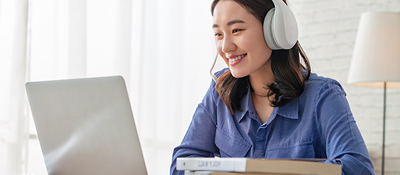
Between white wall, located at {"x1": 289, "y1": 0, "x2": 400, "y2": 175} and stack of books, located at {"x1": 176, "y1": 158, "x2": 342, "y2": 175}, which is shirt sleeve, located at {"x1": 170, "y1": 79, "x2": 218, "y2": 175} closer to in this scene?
stack of books, located at {"x1": 176, "y1": 158, "x2": 342, "y2": 175}

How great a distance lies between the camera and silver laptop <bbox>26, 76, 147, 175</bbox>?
0.83m

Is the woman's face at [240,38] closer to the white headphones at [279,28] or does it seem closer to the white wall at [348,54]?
the white headphones at [279,28]

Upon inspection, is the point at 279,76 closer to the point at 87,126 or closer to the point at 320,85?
the point at 320,85

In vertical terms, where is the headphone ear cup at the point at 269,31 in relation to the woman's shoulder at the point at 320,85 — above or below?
above

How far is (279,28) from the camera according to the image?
1041 millimetres

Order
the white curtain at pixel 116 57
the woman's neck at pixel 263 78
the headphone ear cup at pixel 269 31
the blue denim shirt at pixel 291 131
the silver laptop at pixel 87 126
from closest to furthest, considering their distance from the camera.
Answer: the silver laptop at pixel 87 126 < the blue denim shirt at pixel 291 131 < the headphone ear cup at pixel 269 31 < the woman's neck at pixel 263 78 < the white curtain at pixel 116 57

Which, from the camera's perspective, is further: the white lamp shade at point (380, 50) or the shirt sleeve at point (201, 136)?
the white lamp shade at point (380, 50)

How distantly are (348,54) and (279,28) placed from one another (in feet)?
5.54

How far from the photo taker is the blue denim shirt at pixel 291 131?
0.95 meters

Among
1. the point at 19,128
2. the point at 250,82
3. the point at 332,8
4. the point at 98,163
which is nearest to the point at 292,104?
the point at 250,82

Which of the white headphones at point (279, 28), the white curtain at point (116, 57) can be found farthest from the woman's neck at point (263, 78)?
the white curtain at point (116, 57)

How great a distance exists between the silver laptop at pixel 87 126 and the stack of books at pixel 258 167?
0.66ft

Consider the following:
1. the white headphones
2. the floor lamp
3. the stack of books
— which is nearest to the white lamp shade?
the floor lamp

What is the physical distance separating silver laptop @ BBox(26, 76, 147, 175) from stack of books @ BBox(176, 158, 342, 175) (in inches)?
7.9
